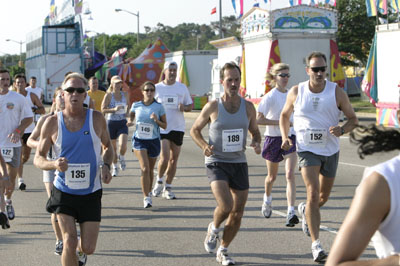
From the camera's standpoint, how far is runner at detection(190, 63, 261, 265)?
6.82 meters

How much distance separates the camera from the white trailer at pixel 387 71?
73.4 ft

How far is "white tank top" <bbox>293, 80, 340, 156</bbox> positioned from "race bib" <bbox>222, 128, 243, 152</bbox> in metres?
0.74

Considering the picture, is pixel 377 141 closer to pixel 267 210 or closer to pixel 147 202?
Answer: pixel 267 210

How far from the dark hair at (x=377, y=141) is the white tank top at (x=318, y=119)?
4.75 m

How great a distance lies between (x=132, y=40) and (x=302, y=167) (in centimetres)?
14391

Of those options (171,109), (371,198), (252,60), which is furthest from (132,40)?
(371,198)

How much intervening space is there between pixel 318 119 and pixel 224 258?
1.71 m

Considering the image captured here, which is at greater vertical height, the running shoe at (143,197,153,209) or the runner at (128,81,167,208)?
the runner at (128,81,167,208)

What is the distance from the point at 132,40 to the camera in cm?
14900

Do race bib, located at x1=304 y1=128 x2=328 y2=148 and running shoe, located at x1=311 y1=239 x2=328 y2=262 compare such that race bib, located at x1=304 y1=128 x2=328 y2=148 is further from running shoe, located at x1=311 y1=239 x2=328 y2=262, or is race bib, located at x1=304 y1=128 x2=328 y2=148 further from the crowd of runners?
running shoe, located at x1=311 y1=239 x2=328 y2=262

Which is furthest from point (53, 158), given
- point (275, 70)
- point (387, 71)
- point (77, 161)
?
point (387, 71)

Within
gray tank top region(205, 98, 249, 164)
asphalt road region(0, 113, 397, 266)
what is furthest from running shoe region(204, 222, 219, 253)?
gray tank top region(205, 98, 249, 164)

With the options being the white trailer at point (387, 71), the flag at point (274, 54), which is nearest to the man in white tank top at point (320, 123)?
the white trailer at point (387, 71)

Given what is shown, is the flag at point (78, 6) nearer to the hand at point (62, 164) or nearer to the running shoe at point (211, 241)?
the running shoe at point (211, 241)
